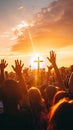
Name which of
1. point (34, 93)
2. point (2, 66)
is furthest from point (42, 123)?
point (2, 66)

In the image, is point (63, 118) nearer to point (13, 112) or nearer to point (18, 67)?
point (13, 112)

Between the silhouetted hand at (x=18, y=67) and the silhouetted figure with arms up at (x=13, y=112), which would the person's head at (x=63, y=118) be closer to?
the silhouetted figure with arms up at (x=13, y=112)

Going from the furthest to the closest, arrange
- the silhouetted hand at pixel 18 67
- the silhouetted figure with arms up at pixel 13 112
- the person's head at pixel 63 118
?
1. the silhouetted hand at pixel 18 67
2. the silhouetted figure with arms up at pixel 13 112
3. the person's head at pixel 63 118

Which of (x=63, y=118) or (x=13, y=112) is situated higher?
(x=63, y=118)

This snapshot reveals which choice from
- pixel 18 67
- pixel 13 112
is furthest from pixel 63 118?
pixel 18 67

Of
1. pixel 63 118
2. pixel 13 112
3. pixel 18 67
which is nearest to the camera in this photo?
pixel 63 118

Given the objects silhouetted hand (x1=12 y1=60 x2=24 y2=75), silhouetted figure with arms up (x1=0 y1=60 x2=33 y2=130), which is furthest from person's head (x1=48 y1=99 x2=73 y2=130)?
silhouetted hand (x1=12 y1=60 x2=24 y2=75)

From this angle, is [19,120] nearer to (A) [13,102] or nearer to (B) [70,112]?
(A) [13,102]

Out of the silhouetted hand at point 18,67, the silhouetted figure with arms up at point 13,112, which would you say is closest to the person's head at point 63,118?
the silhouetted figure with arms up at point 13,112

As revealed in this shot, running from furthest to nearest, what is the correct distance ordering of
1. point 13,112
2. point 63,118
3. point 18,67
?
point 18,67 < point 13,112 < point 63,118

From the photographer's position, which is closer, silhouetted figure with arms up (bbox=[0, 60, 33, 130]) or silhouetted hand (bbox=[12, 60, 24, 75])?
silhouetted figure with arms up (bbox=[0, 60, 33, 130])

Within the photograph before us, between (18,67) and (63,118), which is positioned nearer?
(63,118)

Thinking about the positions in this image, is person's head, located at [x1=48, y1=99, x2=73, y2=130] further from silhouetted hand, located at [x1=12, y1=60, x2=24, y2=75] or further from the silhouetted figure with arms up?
silhouetted hand, located at [x1=12, y1=60, x2=24, y2=75]

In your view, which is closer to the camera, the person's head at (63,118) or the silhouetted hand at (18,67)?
the person's head at (63,118)
